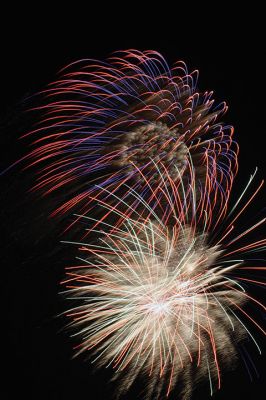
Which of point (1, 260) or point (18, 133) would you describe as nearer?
point (18, 133)

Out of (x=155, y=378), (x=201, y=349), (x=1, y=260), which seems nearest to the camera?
(x=155, y=378)

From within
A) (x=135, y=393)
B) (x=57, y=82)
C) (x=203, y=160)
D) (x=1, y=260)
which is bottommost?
(x=135, y=393)

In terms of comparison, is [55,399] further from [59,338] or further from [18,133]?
[18,133]

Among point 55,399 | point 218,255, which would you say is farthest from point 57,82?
point 55,399

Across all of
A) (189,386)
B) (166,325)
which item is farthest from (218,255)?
(189,386)

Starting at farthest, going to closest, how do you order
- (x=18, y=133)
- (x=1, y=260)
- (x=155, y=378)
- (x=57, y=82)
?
(x=1, y=260)
(x=18, y=133)
(x=155, y=378)
(x=57, y=82)

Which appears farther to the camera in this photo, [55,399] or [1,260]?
[1,260]

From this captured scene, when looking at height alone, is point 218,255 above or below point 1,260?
above

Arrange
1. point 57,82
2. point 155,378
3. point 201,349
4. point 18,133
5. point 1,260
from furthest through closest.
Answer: point 1,260 < point 18,133 < point 201,349 < point 155,378 < point 57,82

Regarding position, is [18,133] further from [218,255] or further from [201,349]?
[201,349]
